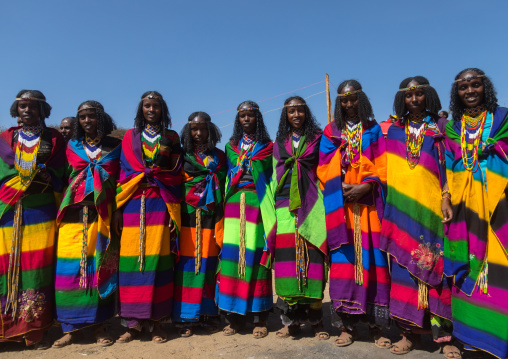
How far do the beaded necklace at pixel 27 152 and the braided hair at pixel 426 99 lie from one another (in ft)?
13.4

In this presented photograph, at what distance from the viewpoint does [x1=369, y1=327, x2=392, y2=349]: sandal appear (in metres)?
3.88

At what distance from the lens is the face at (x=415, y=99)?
380 centimetres

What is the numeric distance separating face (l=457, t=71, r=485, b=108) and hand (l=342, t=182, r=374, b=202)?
1206 millimetres

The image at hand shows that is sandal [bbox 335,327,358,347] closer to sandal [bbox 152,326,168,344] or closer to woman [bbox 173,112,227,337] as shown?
woman [bbox 173,112,227,337]

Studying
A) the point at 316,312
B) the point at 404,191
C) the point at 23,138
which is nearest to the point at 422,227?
the point at 404,191

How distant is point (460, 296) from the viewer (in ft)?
11.1

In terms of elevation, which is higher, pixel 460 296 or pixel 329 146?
pixel 329 146

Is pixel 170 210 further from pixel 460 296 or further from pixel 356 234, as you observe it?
pixel 460 296

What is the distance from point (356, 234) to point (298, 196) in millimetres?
732

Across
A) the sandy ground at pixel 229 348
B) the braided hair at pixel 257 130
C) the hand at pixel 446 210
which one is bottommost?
the sandy ground at pixel 229 348

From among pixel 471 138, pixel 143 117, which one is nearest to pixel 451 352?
pixel 471 138

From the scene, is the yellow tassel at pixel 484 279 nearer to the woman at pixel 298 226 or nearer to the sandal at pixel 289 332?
the woman at pixel 298 226

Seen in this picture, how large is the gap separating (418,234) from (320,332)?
62.4 inches

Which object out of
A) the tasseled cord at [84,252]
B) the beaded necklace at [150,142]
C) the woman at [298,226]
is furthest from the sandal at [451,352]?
the tasseled cord at [84,252]
